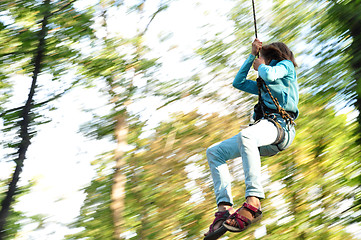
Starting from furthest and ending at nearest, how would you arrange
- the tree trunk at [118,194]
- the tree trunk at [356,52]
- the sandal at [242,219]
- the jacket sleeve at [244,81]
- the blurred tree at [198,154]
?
1. the tree trunk at [118,194]
2. the blurred tree at [198,154]
3. the tree trunk at [356,52]
4. the jacket sleeve at [244,81]
5. the sandal at [242,219]

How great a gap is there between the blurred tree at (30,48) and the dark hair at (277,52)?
3680mm

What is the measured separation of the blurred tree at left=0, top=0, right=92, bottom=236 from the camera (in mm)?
5078

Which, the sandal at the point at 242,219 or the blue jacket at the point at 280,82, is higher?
the blue jacket at the point at 280,82

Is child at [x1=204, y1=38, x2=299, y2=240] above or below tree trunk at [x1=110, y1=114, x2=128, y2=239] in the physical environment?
above

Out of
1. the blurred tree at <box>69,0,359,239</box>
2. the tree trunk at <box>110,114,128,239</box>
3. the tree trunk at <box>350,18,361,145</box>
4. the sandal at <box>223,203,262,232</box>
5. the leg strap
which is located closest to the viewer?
the sandal at <box>223,203,262,232</box>

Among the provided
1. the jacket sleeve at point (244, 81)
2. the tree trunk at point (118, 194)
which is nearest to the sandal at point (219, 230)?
the jacket sleeve at point (244, 81)

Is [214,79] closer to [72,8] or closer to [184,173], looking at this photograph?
[184,173]

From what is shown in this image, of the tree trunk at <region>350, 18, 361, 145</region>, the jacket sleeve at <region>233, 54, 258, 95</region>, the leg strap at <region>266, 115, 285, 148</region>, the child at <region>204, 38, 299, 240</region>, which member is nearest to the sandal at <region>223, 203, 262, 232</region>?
the child at <region>204, 38, 299, 240</region>

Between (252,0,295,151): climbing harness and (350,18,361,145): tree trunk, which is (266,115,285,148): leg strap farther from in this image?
(350,18,361,145): tree trunk

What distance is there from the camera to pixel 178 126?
20.2 feet

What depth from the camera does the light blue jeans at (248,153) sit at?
2.11 m

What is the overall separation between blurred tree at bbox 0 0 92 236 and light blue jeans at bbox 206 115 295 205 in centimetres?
386

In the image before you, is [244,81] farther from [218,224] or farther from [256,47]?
[218,224]

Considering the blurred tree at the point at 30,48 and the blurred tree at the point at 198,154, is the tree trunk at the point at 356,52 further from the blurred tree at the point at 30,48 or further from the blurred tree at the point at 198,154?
the blurred tree at the point at 30,48
